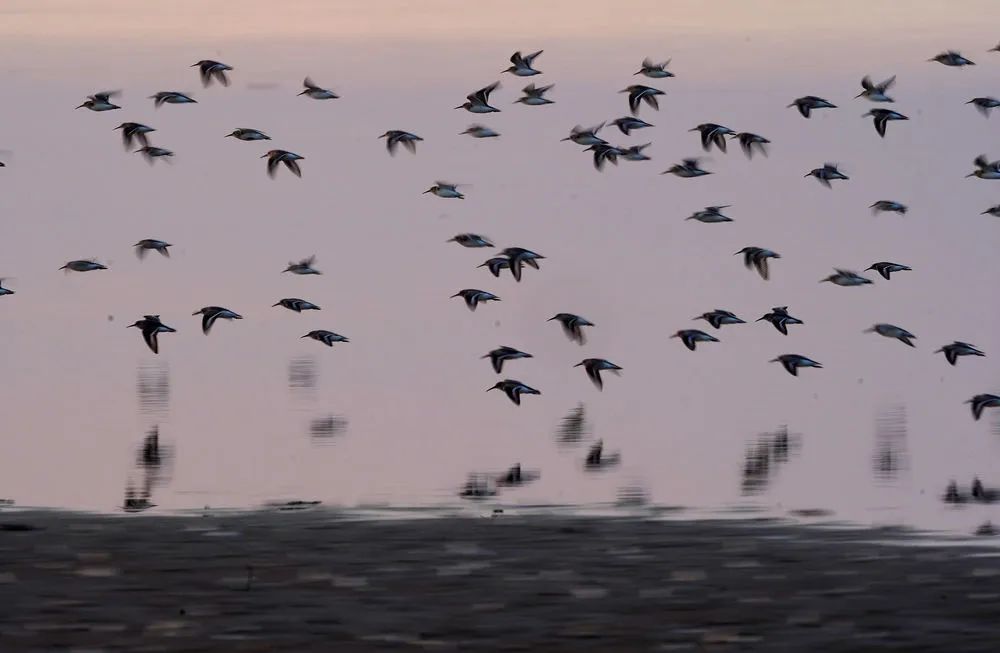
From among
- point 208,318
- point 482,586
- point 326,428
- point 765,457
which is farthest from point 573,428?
point 482,586

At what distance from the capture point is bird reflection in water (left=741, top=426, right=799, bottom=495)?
28977 millimetres

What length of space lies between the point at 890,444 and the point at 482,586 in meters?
15.7

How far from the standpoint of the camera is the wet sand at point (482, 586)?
60.5 feet

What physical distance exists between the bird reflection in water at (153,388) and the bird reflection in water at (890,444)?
42.5ft

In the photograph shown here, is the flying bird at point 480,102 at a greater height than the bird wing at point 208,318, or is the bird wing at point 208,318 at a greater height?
the flying bird at point 480,102

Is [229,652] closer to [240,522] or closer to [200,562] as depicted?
[200,562]

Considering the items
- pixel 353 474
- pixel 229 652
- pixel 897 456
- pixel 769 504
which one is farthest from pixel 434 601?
pixel 897 456

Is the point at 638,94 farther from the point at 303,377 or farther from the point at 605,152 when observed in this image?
the point at 303,377

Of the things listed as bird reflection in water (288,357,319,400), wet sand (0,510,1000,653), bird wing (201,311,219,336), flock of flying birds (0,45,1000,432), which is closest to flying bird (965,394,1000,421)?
flock of flying birds (0,45,1000,432)

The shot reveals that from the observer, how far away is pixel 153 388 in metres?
44.5

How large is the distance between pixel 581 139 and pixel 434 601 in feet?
78.3

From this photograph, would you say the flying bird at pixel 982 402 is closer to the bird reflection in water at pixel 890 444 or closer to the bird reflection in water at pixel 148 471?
the bird reflection in water at pixel 890 444

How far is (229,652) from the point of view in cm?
1795

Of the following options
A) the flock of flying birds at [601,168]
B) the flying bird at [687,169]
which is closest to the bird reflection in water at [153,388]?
the flock of flying birds at [601,168]
